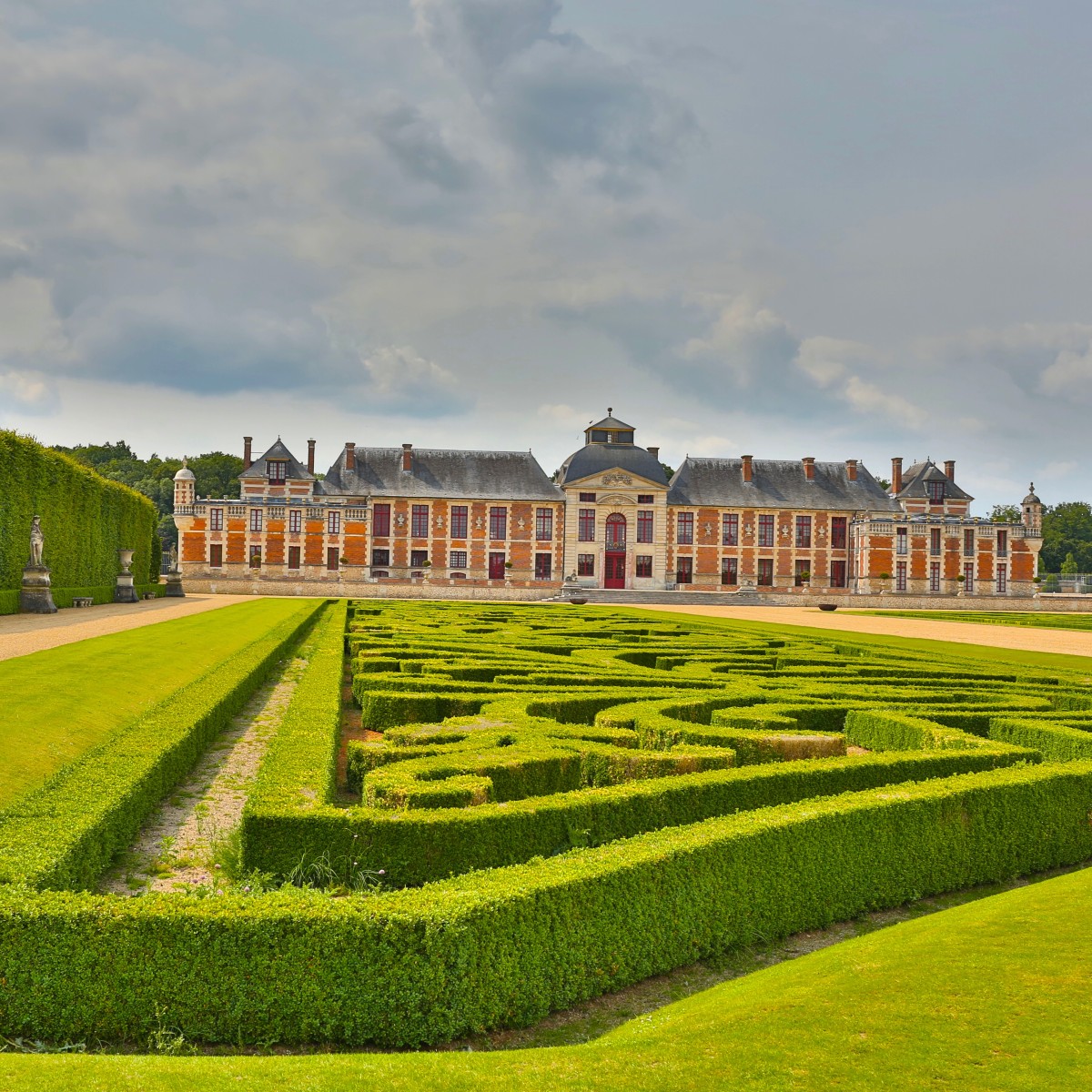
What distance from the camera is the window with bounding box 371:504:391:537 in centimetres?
5081

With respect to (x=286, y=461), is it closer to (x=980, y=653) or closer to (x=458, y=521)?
(x=458, y=521)

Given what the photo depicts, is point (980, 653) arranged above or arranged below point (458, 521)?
below

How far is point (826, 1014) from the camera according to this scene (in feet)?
9.63

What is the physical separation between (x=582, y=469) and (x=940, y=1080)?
163ft

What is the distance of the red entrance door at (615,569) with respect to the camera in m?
51.6

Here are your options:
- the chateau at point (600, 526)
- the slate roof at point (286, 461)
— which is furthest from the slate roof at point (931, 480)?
the slate roof at point (286, 461)

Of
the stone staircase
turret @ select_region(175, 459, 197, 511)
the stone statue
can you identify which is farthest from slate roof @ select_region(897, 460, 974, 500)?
the stone statue

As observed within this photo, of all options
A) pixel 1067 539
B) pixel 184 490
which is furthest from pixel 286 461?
pixel 1067 539

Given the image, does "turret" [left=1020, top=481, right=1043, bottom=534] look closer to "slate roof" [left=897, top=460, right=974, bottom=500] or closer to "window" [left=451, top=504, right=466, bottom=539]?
"slate roof" [left=897, top=460, right=974, bottom=500]

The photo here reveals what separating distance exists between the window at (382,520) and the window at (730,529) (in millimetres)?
18650

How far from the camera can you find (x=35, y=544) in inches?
848

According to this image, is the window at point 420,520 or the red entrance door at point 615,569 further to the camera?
the red entrance door at point 615,569

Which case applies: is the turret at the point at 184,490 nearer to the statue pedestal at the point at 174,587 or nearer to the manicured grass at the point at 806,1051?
the statue pedestal at the point at 174,587

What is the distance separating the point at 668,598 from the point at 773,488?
14148 millimetres
